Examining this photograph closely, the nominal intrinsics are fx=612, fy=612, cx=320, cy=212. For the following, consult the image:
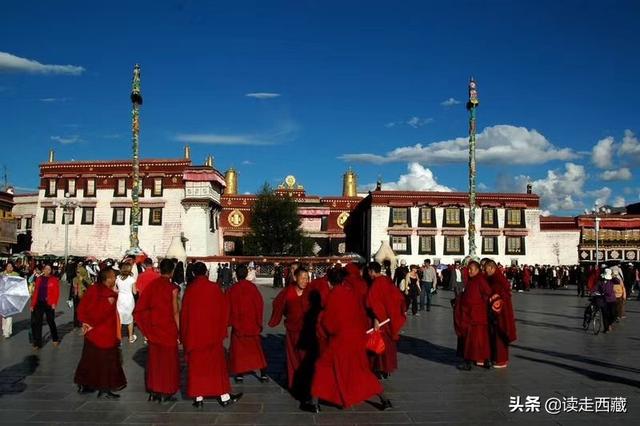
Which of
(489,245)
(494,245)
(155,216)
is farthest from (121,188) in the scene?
(494,245)

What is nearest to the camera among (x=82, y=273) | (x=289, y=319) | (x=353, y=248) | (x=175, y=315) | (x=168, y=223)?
(x=175, y=315)

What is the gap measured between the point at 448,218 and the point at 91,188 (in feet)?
103

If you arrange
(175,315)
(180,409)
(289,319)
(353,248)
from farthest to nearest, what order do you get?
(353,248) < (289,319) < (175,315) < (180,409)

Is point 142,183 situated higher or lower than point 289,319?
higher

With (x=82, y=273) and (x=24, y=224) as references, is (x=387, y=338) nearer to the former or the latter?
(x=82, y=273)

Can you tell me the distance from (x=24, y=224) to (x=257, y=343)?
60.8 metres

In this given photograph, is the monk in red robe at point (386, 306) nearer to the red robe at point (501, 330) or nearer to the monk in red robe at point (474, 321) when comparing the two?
the monk in red robe at point (474, 321)

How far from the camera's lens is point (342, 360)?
6.89 m

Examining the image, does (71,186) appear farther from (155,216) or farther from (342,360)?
(342,360)

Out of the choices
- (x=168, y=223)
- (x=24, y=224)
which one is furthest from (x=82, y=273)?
(x=24, y=224)

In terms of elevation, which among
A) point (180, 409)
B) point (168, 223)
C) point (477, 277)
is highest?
point (168, 223)

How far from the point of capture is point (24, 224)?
204ft

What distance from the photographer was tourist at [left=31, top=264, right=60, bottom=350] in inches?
457

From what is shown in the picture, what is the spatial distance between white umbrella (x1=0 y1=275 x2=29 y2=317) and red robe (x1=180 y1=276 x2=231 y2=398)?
3.65m
